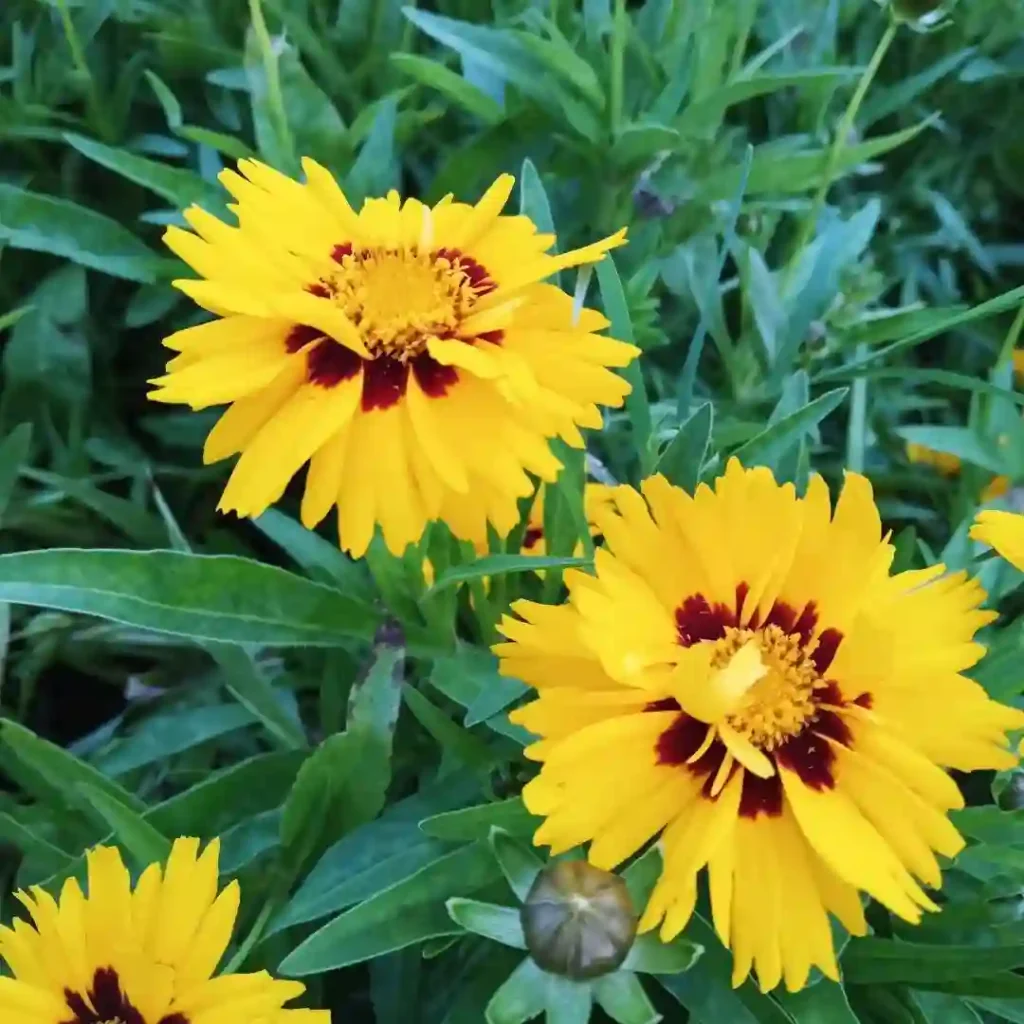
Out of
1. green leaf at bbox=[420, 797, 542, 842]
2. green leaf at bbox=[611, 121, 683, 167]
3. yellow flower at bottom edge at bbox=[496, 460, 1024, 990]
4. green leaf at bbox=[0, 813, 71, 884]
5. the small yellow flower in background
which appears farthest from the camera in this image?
the small yellow flower in background

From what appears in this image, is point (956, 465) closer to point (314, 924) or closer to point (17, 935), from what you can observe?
point (314, 924)

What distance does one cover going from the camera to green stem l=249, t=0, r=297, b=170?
697 mm

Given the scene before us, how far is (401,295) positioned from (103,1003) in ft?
1.16

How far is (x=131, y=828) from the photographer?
62 cm

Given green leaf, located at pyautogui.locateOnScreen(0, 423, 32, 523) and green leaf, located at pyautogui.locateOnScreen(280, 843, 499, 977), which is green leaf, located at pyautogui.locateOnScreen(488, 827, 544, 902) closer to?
green leaf, located at pyautogui.locateOnScreen(280, 843, 499, 977)

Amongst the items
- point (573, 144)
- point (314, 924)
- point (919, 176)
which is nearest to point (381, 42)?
point (573, 144)

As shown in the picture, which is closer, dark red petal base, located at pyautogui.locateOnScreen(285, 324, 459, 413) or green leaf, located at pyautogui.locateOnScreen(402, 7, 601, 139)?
dark red petal base, located at pyautogui.locateOnScreen(285, 324, 459, 413)

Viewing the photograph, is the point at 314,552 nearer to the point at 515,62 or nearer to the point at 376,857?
the point at 376,857

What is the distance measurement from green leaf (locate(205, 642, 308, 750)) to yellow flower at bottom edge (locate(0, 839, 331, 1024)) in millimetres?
164

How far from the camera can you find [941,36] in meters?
1.09

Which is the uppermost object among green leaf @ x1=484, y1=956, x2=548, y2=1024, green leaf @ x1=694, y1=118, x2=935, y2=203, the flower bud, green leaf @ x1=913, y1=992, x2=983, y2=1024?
green leaf @ x1=694, y1=118, x2=935, y2=203

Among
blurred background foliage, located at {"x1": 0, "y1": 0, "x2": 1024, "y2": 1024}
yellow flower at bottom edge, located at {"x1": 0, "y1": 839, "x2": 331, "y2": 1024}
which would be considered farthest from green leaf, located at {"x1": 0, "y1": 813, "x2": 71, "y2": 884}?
yellow flower at bottom edge, located at {"x1": 0, "y1": 839, "x2": 331, "y2": 1024}

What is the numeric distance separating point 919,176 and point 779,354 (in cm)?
36

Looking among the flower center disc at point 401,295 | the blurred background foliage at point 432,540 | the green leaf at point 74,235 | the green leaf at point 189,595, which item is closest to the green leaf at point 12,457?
the blurred background foliage at point 432,540
